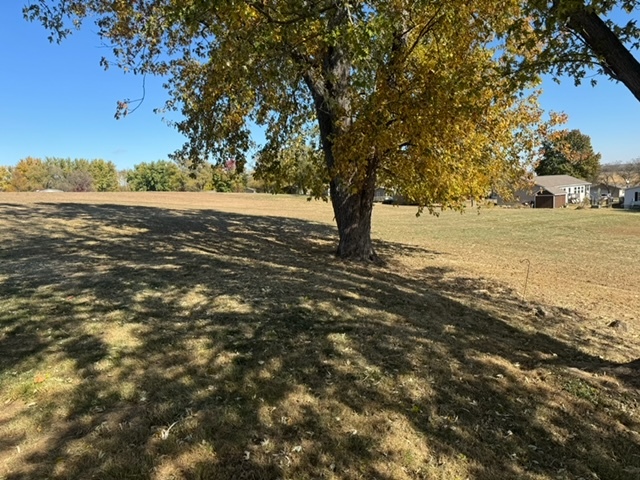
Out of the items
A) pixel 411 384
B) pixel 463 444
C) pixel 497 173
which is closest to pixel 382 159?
pixel 497 173

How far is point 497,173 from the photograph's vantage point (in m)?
11.5

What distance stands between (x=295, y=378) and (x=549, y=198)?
6629 cm

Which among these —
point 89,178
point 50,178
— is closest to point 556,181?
point 89,178

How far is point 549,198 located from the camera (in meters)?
61.4

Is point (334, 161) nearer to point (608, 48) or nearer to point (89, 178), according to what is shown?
point (608, 48)

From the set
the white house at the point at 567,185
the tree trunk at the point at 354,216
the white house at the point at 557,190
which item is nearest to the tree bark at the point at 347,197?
the tree trunk at the point at 354,216

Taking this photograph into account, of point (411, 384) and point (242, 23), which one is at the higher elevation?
point (242, 23)

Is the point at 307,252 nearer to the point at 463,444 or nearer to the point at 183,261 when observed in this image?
the point at 183,261

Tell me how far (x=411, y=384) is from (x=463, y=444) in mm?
823

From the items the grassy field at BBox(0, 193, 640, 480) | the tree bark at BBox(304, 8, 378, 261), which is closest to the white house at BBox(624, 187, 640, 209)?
the tree bark at BBox(304, 8, 378, 261)

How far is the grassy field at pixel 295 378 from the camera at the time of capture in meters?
2.90

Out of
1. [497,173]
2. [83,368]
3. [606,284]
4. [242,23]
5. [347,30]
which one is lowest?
[606,284]

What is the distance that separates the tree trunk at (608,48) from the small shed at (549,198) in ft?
208

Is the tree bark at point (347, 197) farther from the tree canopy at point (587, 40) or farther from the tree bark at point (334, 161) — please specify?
the tree canopy at point (587, 40)
